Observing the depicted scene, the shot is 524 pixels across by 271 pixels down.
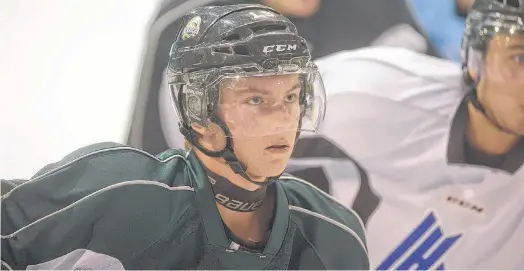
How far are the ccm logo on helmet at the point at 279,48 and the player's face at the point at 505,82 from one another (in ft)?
2.07

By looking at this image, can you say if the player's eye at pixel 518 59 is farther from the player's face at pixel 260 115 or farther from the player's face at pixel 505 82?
the player's face at pixel 260 115

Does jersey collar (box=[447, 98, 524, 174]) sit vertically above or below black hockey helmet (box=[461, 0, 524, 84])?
below

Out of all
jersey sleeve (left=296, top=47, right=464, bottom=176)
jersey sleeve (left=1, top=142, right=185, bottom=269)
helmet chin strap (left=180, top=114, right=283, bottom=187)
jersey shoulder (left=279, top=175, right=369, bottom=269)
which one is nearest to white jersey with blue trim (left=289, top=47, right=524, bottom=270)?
jersey sleeve (left=296, top=47, right=464, bottom=176)

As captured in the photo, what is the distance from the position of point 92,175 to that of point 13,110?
0.78 ft

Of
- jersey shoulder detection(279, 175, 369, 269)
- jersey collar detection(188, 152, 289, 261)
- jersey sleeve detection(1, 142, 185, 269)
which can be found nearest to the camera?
jersey sleeve detection(1, 142, 185, 269)

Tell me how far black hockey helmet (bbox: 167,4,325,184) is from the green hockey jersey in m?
0.11

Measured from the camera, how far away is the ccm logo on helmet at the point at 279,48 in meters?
1.18

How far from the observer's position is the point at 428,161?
1.67m

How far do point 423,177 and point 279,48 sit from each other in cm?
68

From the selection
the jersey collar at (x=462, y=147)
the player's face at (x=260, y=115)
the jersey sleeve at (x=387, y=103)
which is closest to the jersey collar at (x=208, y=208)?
the player's face at (x=260, y=115)

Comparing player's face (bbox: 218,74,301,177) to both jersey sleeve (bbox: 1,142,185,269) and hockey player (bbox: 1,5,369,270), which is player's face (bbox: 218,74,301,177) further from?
jersey sleeve (bbox: 1,142,185,269)

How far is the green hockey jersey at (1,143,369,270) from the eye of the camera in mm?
1172

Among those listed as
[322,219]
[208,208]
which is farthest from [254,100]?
[322,219]

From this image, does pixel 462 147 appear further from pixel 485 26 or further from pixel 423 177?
pixel 485 26
